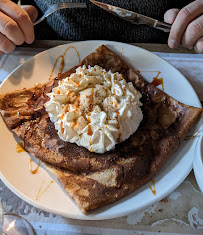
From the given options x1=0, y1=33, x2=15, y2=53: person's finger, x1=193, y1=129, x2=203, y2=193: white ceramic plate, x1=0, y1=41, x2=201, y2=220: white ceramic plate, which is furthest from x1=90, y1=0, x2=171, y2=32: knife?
x1=193, y1=129, x2=203, y2=193: white ceramic plate

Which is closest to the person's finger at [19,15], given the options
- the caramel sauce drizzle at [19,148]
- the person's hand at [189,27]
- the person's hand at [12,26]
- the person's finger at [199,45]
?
the person's hand at [12,26]

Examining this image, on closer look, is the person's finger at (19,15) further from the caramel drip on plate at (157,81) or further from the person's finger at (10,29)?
the caramel drip on plate at (157,81)

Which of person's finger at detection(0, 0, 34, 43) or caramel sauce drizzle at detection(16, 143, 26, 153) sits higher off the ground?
person's finger at detection(0, 0, 34, 43)

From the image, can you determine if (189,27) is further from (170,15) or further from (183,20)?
(170,15)

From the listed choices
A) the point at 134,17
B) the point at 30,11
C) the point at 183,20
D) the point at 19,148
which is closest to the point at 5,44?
the point at 30,11

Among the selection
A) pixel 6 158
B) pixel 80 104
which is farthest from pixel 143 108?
pixel 6 158

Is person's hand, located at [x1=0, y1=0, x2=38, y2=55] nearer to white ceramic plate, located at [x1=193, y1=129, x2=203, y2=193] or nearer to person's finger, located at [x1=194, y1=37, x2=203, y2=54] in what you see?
person's finger, located at [x1=194, y1=37, x2=203, y2=54]
